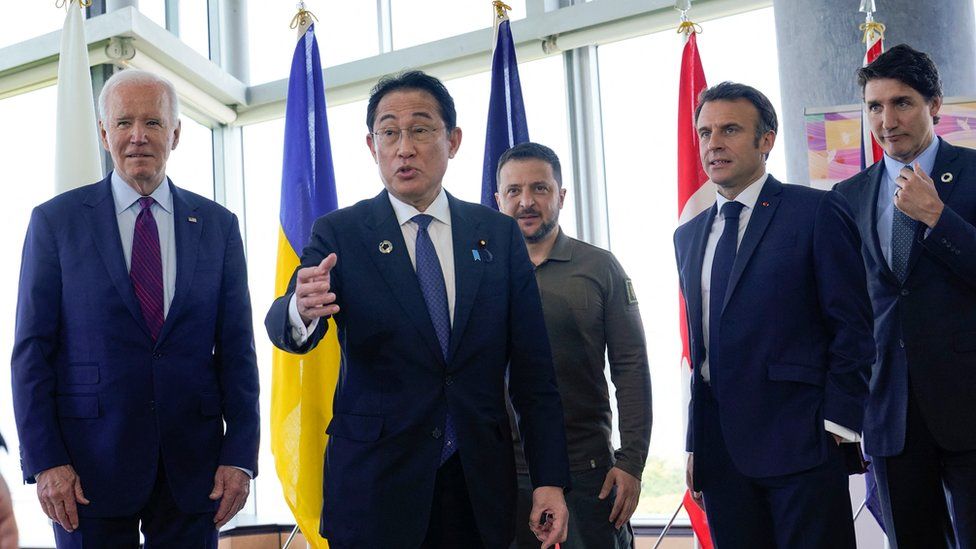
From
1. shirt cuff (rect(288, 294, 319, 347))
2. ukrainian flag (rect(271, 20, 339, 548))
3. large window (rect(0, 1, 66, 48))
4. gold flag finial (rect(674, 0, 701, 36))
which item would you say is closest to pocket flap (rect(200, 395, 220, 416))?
shirt cuff (rect(288, 294, 319, 347))

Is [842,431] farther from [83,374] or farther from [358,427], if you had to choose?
[83,374]

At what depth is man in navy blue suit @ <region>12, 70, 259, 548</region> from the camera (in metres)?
2.23

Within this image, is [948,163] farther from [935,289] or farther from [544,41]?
[544,41]

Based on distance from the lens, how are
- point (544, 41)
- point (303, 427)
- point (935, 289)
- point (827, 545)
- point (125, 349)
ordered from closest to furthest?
point (827, 545) → point (125, 349) → point (935, 289) → point (303, 427) → point (544, 41)

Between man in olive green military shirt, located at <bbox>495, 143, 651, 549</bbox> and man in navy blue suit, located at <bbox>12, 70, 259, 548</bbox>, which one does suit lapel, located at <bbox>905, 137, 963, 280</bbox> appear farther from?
man in navy blue suit, located at <bbox>12, 70, 259, 548</bbox>

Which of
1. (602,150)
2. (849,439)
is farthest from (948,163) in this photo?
(602,150)

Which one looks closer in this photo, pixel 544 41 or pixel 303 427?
pixel 303 427

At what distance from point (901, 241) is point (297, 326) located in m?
1.69

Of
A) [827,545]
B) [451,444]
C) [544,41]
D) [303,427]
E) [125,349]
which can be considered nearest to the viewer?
[451,444]

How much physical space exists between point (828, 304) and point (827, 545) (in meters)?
0.55

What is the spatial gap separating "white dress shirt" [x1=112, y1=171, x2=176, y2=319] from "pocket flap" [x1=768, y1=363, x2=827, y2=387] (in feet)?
4.93

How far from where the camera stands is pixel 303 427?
140 inches

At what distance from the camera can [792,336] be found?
7.42ft

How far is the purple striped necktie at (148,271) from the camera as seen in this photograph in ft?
7.68
